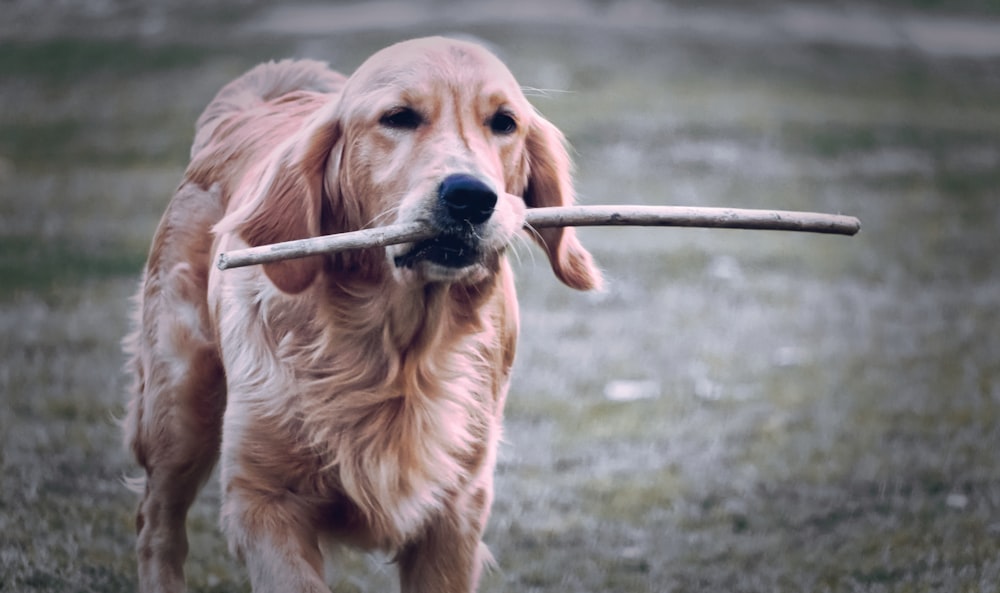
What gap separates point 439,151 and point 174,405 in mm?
1555

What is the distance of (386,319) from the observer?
415 centimetres

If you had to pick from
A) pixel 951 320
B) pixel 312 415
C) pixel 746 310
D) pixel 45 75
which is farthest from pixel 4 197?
pixel 312 415

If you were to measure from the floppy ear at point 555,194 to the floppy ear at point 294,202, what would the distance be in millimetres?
646

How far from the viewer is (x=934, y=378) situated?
26.4 ft

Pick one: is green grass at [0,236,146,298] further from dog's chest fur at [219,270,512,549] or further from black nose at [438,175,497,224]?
black nose at [438,175,497,224]

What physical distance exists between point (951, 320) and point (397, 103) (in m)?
6.44

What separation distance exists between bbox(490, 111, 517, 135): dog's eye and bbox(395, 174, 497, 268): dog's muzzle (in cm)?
38

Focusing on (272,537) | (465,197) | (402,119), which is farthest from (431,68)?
(272,537)

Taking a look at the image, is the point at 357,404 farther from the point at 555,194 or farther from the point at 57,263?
the point at 57,263

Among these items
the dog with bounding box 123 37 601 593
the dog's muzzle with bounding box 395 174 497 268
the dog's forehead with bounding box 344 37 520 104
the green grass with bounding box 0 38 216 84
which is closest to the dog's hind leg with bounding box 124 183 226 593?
the dog with bounding box 123 37 601 593

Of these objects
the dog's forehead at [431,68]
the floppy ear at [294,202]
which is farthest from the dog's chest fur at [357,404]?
the dog's forehead at [431,68]

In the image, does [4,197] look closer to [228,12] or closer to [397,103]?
[228,12]

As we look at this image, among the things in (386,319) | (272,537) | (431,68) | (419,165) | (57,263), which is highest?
(431,68)

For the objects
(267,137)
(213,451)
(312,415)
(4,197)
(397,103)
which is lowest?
(4,197)
